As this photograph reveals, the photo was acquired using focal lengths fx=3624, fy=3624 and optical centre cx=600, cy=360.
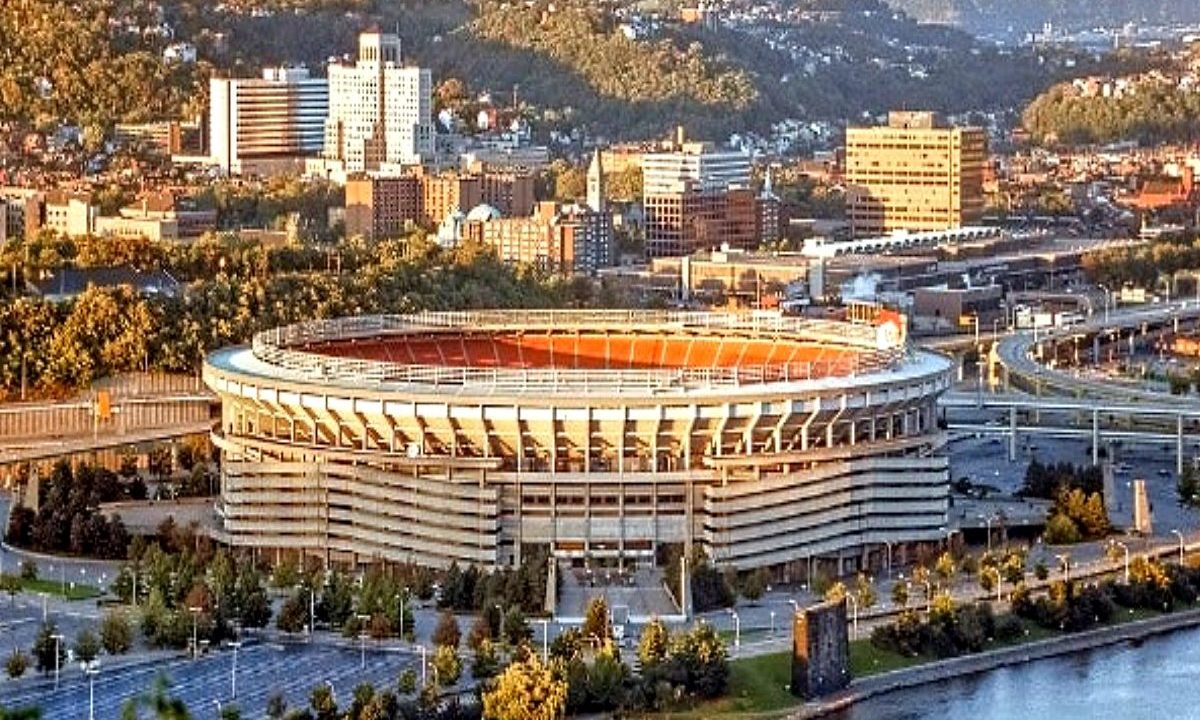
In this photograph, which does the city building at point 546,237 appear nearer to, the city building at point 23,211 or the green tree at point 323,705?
the city building at point 23,211

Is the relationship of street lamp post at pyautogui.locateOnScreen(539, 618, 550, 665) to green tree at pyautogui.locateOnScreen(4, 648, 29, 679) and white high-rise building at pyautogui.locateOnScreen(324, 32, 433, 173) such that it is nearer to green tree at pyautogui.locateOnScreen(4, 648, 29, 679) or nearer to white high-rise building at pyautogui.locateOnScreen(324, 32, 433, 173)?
green tree at pyautogui.locateOnScreen(4, 648, 29, 679)

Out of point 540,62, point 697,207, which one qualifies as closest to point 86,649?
point 697,207

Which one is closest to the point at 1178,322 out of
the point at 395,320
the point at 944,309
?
the point at 944,309

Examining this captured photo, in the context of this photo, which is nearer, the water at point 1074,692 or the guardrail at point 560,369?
the water at point 1074,692

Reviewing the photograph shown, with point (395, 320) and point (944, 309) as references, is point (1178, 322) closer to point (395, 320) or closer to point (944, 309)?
point (944, 309)

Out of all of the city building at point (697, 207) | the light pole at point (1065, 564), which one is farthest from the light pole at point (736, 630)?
the city building at point (697, 207)

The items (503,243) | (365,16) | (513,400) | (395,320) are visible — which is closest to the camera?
(513,400)
